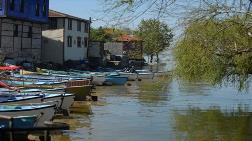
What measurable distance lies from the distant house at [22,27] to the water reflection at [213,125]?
22.8 metres

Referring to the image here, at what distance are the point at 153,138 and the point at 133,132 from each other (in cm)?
149

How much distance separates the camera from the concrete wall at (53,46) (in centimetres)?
5772

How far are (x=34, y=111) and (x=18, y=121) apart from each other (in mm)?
2588

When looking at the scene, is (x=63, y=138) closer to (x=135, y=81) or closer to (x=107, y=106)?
(x=107, y=106)

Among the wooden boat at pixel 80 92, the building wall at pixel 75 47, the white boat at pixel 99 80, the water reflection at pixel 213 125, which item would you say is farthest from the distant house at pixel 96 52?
the water reflection at pixel 213 125

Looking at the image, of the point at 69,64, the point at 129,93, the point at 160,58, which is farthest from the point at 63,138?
the point at 69,64

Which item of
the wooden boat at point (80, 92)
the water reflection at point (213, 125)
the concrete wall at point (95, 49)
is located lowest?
the water reflection at point (213, 125)

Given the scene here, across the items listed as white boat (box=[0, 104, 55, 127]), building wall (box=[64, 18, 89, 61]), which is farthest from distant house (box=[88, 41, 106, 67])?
white boat (box=[0, 104, 55, 127])

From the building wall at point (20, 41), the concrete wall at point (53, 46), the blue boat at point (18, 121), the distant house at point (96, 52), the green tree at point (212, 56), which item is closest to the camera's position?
the blue boat at point (18, 121)

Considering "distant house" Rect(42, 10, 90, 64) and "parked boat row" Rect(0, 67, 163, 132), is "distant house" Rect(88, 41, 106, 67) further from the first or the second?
"parked boat row" Rect(0, 67, 163, 132)

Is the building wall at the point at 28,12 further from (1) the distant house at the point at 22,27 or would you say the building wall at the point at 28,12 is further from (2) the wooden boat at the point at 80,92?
(2) the wooden boat at the point at 80,92

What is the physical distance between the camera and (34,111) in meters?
18.5

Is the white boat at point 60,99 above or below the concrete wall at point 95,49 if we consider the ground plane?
below

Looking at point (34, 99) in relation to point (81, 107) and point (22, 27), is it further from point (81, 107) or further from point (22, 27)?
point (22, 27)
